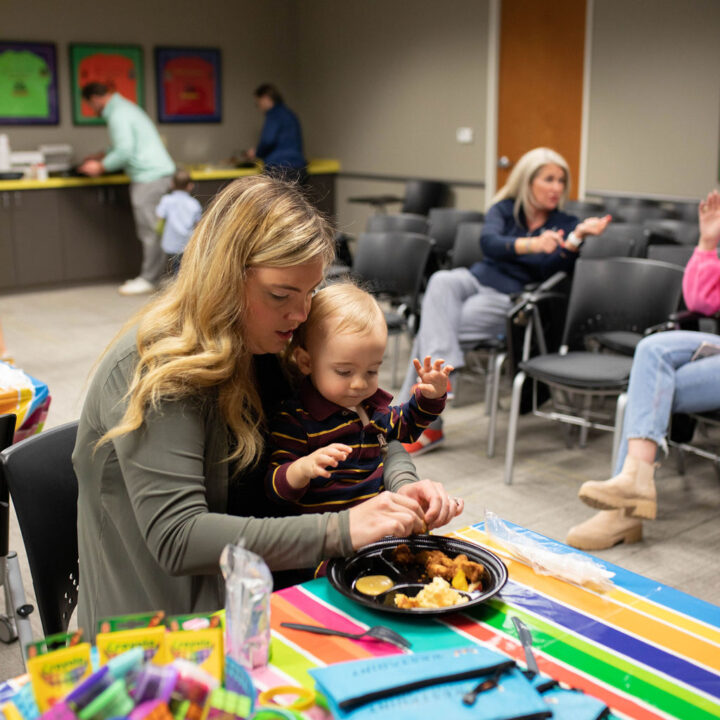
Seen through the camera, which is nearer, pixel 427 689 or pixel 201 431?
pixel 427 689

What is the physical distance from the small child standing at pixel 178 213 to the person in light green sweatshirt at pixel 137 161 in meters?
0.51

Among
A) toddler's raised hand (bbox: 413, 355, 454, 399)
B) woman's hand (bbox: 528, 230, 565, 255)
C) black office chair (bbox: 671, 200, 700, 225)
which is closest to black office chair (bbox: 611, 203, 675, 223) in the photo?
black office chair (bbox: 671, 200, 700, 225)

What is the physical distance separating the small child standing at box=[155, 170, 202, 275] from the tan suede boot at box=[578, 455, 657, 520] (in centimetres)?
463

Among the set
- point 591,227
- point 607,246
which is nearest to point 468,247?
point 607,246

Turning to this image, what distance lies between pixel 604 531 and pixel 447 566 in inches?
65.0

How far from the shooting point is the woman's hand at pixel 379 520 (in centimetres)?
122

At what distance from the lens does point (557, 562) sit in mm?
1349

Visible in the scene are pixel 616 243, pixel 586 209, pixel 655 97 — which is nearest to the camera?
pixel 616 243

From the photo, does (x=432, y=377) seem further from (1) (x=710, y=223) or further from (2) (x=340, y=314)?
(1) (x=710, y=223)

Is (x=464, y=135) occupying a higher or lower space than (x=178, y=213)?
higher

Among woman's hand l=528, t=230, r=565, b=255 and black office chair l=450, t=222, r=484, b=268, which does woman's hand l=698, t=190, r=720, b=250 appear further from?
black office chair l=450, t=222, r=484, b=268

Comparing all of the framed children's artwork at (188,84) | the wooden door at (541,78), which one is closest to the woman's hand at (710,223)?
the wooden door at (541,78)

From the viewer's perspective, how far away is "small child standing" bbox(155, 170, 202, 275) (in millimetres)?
6785

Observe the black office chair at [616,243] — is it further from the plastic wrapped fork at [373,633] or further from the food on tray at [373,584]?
the plastic wrapped fork at [373,633]
